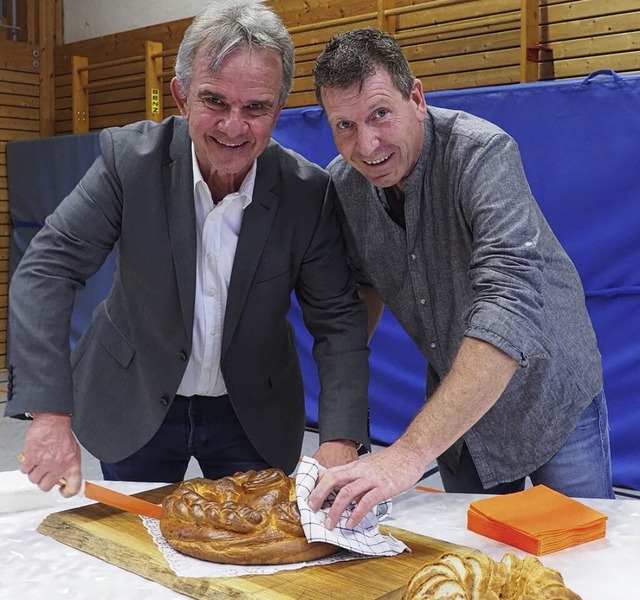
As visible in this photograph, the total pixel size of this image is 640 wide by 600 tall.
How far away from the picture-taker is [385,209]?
1.81m

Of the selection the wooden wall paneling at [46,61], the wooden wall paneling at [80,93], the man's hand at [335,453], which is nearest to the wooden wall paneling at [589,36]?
the man's hand at [335,453]

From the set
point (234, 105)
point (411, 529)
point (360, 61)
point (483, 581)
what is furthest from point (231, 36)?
point (483, 581)

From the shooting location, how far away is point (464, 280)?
5.64 feet

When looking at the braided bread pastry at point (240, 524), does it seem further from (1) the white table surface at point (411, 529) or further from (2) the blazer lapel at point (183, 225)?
(2) the blazer lapel at point (183, 225)

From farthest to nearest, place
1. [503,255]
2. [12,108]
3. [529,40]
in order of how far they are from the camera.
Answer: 1. [12,108]
2. [529,40]
3. [503,255]

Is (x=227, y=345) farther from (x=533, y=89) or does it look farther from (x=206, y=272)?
(x=533, y=89)

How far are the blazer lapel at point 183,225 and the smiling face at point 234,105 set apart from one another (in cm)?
10

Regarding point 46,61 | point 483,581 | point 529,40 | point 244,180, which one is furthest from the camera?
point 46,61

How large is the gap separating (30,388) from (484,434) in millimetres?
926

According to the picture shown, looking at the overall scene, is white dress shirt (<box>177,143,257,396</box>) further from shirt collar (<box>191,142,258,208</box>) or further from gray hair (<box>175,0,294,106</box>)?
gray hair (<box>175,0,294,106</box>)

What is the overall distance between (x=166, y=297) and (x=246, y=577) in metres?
0.74

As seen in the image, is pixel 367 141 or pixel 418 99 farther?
pixel 418 99

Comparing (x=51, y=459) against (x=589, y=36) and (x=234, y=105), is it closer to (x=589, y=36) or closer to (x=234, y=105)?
(x=234, y=105)

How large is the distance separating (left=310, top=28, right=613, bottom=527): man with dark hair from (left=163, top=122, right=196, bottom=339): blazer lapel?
339 mm
